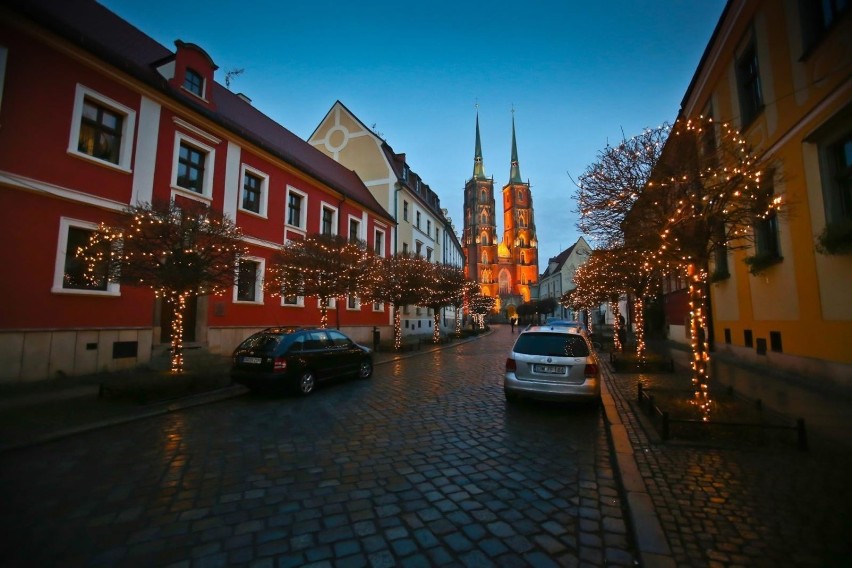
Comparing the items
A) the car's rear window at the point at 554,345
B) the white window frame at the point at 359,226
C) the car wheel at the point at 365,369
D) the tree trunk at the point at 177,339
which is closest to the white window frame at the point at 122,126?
the tree trunk at the point at 177,339

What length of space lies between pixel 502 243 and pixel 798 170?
10275cm

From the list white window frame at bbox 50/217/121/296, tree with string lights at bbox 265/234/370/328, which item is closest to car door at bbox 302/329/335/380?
tree with string lights at bbox 265/234/370/328

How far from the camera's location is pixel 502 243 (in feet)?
364

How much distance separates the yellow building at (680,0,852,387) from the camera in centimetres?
812

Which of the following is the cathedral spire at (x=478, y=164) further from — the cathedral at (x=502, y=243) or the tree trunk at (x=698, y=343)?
the tree trunk at (x=698, y=343)

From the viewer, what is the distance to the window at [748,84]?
1176 centimetres

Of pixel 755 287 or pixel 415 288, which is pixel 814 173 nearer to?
pixel 755 287

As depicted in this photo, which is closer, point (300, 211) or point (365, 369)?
point (365, 369)

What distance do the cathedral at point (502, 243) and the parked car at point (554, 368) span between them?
308 feet

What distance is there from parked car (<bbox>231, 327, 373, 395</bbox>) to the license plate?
5348 millimetres

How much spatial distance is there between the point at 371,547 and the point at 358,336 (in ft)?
71.7

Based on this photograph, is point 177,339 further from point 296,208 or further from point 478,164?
point 478,164

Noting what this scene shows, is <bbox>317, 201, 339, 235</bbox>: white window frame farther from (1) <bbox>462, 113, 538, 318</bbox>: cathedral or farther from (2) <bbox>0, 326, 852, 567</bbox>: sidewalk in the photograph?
(1) <bbox>462, 113, 538, 318</bbox>: cathedral

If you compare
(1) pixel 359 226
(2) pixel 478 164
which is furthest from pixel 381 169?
(2) pixel 478 164
